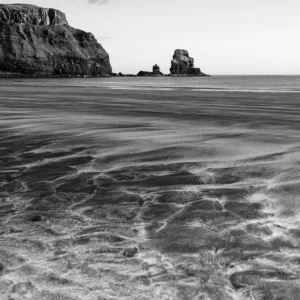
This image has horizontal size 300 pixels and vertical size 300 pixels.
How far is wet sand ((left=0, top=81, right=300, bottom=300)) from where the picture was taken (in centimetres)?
263

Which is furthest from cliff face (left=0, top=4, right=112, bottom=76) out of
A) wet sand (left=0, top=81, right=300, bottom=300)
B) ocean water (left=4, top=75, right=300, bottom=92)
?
wet sand (left=0, top=81, right=300, bottom=300)

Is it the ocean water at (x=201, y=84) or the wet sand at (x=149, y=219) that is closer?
the wet sand at (x=149, y=219)

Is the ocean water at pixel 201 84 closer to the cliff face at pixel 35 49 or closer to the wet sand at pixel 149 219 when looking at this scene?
the wet sand at pixel 149 219

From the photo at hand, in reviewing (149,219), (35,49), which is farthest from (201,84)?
(35,49)

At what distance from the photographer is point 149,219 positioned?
381 cm

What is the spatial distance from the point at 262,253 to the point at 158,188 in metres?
1.96

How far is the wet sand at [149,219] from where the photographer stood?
2.63m

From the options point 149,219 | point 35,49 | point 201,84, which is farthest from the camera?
point 35,49

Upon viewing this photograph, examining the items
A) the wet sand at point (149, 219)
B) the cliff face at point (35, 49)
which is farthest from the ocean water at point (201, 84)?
the cliff face at point (35, 49)

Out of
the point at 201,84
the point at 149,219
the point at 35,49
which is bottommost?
the point at 201,84

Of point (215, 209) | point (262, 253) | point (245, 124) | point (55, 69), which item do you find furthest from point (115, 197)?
point (55, 69)

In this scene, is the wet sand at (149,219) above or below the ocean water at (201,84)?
above

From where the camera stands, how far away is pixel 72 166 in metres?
6.00

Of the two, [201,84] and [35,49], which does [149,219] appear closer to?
[201,84]
